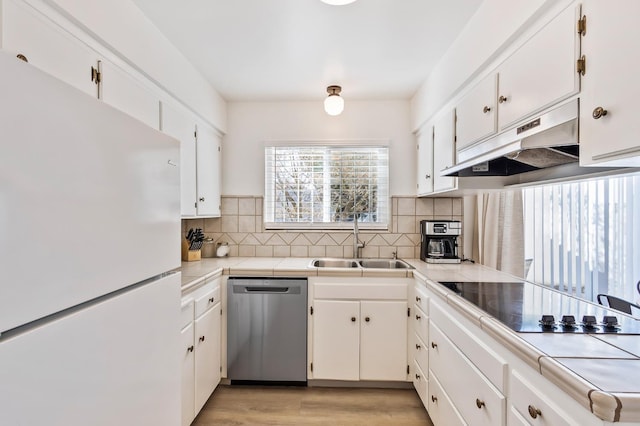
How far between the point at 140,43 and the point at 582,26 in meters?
1.94

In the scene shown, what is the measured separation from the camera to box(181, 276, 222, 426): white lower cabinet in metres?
1.90

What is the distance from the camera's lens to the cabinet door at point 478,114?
1689mm

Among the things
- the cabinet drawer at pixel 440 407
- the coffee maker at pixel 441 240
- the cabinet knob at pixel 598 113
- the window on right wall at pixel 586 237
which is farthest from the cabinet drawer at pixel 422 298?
the cabinet knob at pixel 598 113

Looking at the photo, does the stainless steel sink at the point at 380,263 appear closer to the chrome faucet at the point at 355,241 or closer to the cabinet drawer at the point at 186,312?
the chrome faucet at the point at 355,241

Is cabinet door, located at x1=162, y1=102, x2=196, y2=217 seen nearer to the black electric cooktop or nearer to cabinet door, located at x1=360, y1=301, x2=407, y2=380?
cabinet door, located at x1=360, y1=301, x2=407, y2=380

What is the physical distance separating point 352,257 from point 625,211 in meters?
1.93

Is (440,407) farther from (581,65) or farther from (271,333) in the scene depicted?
(581,65)

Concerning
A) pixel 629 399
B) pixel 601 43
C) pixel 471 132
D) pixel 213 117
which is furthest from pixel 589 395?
pixel 213 117

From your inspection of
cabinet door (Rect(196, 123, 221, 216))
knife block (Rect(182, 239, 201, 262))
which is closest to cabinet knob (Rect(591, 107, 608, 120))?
cabinet door (Rect(196, 123, 221, 216))

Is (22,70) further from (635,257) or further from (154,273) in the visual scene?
(635,257)

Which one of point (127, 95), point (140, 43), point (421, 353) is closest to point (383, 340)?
point (421, 353)

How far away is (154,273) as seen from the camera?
982 millimetres

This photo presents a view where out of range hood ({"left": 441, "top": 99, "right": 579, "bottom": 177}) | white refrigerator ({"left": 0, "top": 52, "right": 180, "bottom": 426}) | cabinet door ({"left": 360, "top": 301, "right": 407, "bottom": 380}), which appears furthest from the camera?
cabinet door ({"left": 360, "top": 301, "right": 407, "bottom": 380})

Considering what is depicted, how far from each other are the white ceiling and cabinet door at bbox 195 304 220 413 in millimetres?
1754
